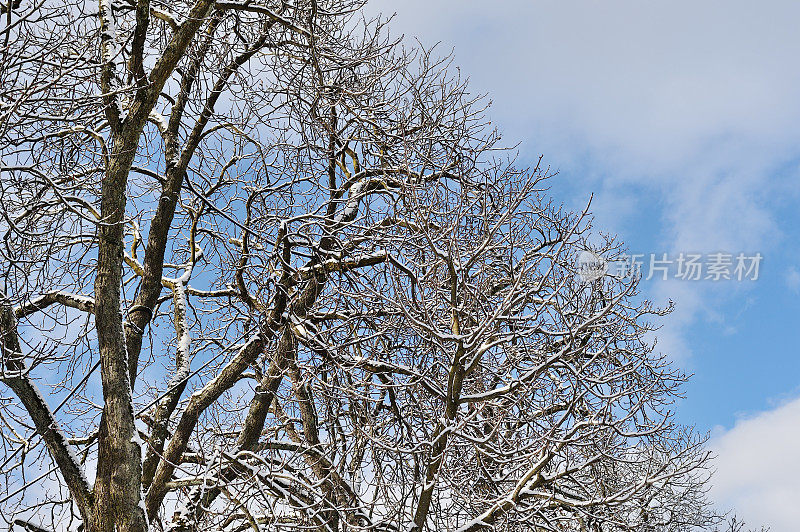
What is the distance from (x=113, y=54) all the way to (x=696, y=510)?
40.6 feet

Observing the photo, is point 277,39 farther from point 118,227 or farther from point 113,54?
point 118,227

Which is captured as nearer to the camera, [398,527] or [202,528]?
[398,527]

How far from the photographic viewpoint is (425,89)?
930cm

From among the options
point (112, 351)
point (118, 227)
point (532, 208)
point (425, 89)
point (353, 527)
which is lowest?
point (353, 527)

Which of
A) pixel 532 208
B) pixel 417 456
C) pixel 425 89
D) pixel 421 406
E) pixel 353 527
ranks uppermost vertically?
pixel 425 89

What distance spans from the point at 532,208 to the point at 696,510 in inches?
326

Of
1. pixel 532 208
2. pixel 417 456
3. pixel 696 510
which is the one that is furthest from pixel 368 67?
pixel 696 510

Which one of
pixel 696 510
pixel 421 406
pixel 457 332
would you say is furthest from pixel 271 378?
pixel 696 510

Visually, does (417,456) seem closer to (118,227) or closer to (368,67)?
(118,227)

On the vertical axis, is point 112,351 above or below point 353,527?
above

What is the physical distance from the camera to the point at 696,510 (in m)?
14.2

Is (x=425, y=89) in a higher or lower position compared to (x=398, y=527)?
higher

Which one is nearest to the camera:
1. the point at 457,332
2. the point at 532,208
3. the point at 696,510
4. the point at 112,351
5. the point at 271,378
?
the point at 457,332

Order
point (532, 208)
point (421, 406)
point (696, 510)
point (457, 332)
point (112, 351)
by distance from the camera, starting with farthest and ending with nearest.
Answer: point (696, 510), point (532, 208), point (112, 351), point (421, 406), point (457, 332)
